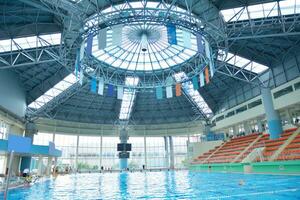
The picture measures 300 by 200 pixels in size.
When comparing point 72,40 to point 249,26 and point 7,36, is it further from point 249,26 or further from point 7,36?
point 249,26

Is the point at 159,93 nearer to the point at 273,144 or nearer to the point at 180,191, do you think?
the point at 273,144

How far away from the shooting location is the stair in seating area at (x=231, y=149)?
3888 cm

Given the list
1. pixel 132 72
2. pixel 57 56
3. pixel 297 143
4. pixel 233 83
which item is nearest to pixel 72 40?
pixel 57 56

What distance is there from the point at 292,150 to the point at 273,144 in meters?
5.82

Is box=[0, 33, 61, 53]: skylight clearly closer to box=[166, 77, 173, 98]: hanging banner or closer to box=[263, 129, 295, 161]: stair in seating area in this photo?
box=[166, 77, 173, 98]: hanging banner

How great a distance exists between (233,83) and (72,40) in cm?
3106

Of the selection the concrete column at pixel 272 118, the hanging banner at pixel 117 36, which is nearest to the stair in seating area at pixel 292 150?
the concrete column at pixel 272 118

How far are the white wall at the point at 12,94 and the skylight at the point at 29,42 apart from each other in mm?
5767

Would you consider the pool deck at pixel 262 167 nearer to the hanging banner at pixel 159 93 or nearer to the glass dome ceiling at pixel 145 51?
the hanging banner at pixel 159 93

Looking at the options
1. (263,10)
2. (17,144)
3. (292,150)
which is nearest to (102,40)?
(17,144)

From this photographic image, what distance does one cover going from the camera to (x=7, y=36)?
2502 centimetres

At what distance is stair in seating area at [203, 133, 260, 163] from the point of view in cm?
3888

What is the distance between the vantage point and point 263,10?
23625 mm

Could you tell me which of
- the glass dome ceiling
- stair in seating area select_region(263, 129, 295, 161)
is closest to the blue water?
stair in seating area select_region(263, 129, 295, 161)
